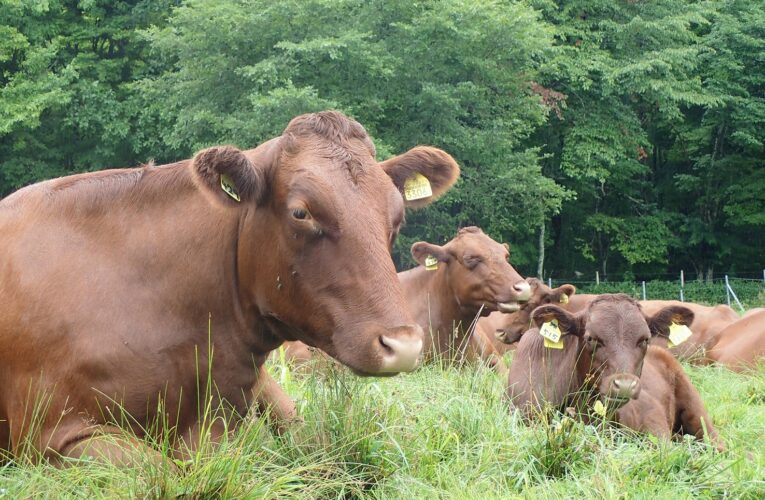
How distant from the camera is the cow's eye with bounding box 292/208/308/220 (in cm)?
409

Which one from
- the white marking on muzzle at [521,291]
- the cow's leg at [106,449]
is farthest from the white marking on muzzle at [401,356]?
the white marking on muzzle at [521,291]

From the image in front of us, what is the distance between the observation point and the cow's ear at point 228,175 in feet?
13.6

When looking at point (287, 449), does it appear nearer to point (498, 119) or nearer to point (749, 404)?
point (749, 404)

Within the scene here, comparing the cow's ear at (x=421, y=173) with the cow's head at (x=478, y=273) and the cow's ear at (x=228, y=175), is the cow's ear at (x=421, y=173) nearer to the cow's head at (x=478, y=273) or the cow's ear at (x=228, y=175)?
the cow's ear at (x=228, y=175)

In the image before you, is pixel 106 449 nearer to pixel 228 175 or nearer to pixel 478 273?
pixel 228 175

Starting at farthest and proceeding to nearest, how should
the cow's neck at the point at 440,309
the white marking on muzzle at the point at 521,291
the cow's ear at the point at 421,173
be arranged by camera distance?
the cow's neck at the point at 440,309 < the white marking on muzzle at the point at 521,291 < the cow's ear at the point at 421,173

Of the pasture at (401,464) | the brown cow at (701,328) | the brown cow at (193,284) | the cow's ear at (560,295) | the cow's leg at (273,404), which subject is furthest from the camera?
the brown cow at (701,328)

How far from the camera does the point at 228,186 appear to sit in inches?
167

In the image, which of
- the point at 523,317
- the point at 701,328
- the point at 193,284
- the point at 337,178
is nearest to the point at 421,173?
the point at 337,178

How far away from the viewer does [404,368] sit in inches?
146

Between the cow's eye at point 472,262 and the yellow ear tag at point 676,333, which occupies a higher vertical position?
the yellow ear tag at point 676,333

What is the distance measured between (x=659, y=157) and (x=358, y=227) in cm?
4015

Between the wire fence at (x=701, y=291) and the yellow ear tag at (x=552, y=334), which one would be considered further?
the wire fence at (x=701, y=291)

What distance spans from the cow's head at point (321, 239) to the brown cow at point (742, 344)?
8.29 meters
